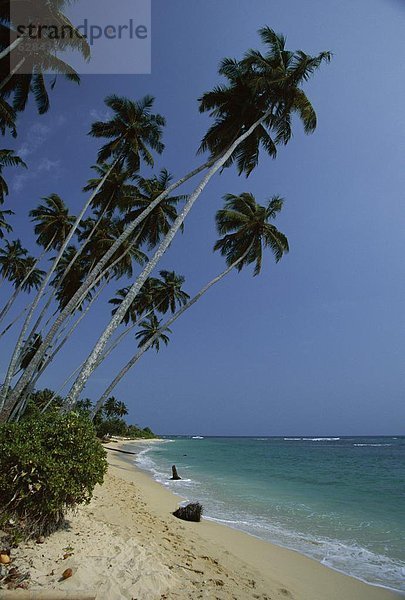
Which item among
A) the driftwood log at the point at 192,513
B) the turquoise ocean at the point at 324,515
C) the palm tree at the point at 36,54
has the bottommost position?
the turquoise ocean at the point at 324,515

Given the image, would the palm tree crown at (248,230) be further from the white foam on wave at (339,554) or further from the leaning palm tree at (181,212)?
the white foam on wave at (339,554)

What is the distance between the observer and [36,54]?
12867 mm

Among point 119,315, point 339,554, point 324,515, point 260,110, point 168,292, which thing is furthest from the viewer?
point 168,292

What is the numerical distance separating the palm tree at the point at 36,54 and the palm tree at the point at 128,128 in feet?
8.28

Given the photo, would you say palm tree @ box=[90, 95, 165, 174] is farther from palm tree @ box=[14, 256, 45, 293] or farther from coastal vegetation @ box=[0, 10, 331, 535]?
palm tree @ box=[14, 256, 45, 293]

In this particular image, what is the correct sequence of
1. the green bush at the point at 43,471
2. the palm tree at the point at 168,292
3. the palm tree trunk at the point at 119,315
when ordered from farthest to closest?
the palm tree at the point at 168,292, the palm tree trunk at the point at 119,315, the green bush at the point at 43,471

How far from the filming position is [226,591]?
15.8 feet

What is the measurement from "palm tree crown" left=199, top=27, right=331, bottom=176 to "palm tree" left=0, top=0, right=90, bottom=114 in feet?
18.9

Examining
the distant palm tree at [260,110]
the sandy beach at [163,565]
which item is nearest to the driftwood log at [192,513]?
the sandy beach at [163,565]

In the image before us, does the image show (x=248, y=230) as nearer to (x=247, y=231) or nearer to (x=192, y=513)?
(x=247, y=231)

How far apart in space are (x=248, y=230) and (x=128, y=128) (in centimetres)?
862

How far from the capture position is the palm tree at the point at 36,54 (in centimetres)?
1145

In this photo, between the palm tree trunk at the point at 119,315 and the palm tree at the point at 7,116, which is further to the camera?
the palm tree at the point at 7,116

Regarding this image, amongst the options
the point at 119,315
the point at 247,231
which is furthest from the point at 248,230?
the point at 119,315
